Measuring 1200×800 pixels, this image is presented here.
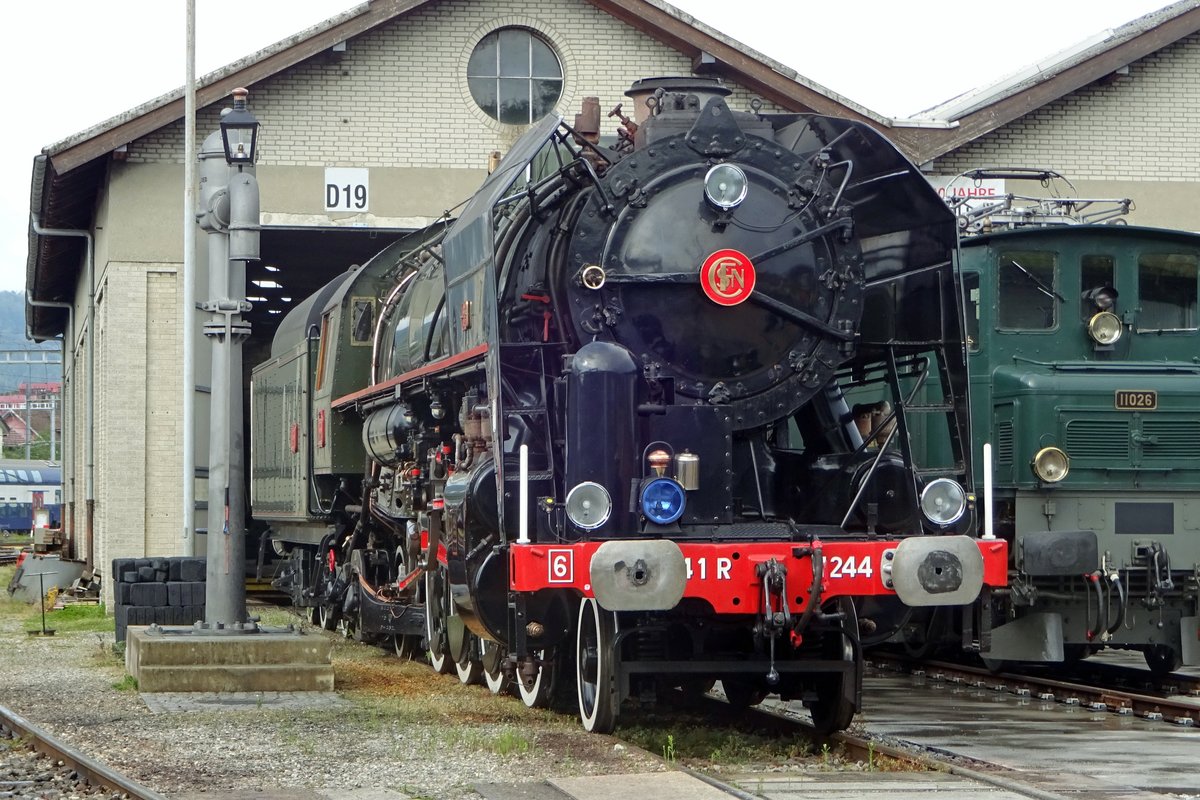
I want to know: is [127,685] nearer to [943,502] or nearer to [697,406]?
[697,406]

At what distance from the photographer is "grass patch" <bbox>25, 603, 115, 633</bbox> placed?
17.6 m

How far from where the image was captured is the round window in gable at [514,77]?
20.1m

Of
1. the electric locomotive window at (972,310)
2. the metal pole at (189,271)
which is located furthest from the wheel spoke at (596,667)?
the metal pole at (189,271)

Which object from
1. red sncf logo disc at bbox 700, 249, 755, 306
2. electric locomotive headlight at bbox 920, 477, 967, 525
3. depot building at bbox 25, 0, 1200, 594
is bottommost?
electric locomotive headlight at bbox 920, 477, 967, 525

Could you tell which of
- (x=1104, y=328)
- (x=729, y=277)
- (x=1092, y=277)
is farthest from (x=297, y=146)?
(x=729, y=277)

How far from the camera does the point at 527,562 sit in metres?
8.12

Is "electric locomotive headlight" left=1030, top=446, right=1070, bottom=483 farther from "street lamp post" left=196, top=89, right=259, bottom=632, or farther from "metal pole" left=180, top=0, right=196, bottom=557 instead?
"metal pole" left=180, top=0, right=196, bottom=557

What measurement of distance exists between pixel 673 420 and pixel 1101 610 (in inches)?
155

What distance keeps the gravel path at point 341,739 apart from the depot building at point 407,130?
8.05m

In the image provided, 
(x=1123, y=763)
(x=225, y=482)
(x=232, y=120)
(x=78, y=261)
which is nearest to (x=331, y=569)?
(x=225, y=482)

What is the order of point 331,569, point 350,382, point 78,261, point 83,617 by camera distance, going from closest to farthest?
1. point 350,382
2. point 331,569
3. point 83,617
4. point 78,261

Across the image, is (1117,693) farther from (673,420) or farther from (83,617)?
(83,617)

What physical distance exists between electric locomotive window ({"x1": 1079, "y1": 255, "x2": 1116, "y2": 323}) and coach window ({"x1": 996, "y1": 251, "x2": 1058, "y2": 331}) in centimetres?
22

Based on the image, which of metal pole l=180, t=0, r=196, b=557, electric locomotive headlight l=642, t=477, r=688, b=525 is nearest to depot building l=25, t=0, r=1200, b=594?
metal pole l=180, t=0, r=196, b=557
